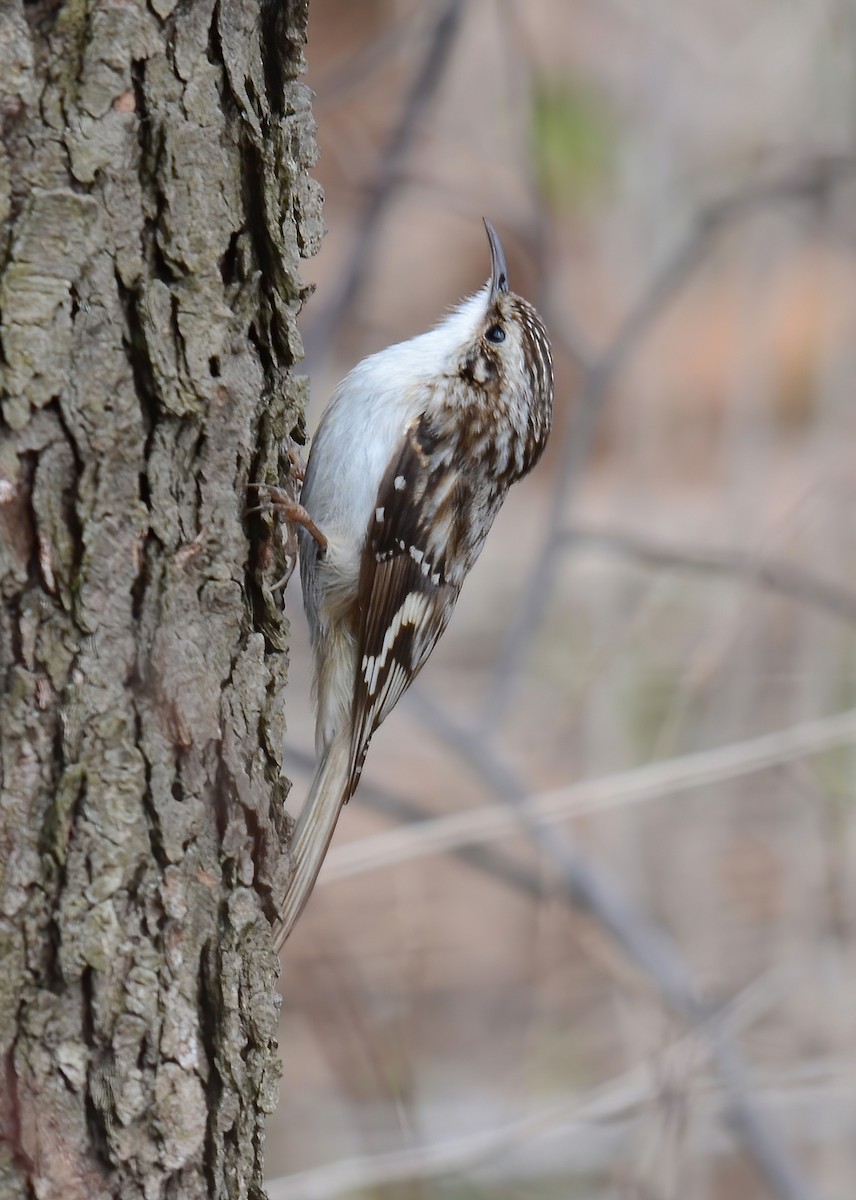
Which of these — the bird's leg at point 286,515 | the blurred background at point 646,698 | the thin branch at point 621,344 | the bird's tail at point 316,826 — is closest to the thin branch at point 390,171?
the blurred background at point 646,698

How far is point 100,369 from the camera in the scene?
1.43 meters

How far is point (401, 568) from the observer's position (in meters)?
2.50

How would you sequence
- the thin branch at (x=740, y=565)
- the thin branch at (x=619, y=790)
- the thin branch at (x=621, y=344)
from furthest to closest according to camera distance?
1. the thin branch at (x=621, y=344)
2. the thin branch at (x=740, y=565)
3. the thin branch at (x=619, y=790)

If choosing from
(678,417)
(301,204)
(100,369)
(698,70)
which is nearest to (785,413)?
(678,417)

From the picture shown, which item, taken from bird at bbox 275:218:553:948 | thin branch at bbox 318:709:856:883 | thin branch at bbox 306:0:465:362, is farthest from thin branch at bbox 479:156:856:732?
bird at bbox 275:218:553:948

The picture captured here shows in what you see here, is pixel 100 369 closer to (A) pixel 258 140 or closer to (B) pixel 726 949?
(A) pixel 258 140

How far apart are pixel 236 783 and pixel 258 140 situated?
2.45 feet

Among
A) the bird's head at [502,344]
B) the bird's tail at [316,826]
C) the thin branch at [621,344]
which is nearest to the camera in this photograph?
the bird's tail at [316,826]

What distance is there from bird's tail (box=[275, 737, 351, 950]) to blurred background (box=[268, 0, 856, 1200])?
597 mm

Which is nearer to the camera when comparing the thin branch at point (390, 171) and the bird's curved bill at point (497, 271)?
the bird's curved bill at point (497, 271)

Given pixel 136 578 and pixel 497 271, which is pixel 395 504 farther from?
pixel 136 578

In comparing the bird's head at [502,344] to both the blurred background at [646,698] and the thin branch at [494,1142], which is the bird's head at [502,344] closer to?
the blurred background at [646,698]

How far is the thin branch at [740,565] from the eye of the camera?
3.45 metres

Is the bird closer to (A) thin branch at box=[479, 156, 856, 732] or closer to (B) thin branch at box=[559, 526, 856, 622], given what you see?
(B) thin branch at box=[559, 526, 856, 622]
